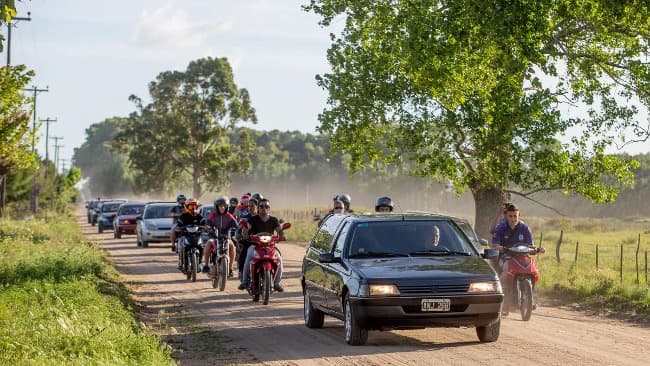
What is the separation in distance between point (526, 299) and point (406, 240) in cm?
394

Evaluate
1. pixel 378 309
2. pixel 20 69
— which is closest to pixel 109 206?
pixel 20 69

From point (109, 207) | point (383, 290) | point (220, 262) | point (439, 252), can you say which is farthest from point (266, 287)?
point (109, 207)

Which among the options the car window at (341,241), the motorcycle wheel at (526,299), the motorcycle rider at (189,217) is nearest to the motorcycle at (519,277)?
the motorcycle wheel at (526,299)

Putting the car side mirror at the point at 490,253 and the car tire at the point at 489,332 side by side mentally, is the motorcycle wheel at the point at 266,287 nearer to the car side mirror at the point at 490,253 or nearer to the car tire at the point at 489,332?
the car side mirror at the point at 490,253

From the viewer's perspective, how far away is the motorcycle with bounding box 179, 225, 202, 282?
81.0 feet

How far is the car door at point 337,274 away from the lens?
13663 millimetres

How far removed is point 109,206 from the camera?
5931cm

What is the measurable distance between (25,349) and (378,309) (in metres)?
4.00

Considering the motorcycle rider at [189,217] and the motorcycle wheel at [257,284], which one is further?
the motorcycle rider at [189,217]

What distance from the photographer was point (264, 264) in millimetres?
19484

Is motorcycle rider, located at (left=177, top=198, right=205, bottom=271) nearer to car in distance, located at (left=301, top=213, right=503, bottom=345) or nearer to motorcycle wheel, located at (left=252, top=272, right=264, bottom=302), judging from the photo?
motorcycle wheel, located at (left=252, top=272, right=264, bottom=302)

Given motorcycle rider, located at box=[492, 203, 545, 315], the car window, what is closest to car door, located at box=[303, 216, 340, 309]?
the car window

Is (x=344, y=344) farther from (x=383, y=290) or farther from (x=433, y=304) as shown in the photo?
(x=433, y=304)

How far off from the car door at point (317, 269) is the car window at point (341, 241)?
0.40 metres
